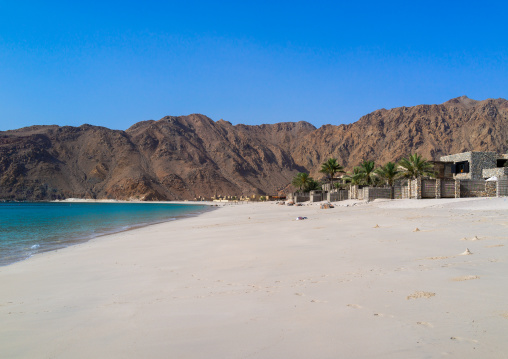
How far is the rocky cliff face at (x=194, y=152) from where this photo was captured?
124m

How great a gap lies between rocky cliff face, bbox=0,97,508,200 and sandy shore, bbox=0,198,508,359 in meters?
117

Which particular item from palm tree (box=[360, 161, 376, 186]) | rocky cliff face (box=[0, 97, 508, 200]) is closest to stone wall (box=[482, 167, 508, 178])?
palm tree (box=[360, 161, 376, 186])

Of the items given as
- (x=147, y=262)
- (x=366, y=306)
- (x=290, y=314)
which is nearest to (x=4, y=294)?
(x=147, y=262)

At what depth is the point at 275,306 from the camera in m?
4.70

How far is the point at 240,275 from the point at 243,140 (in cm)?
17286

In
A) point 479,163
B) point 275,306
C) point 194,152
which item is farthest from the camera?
point 194,152

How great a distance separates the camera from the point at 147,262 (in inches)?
358

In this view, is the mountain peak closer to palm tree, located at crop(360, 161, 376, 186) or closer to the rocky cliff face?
the rocky cliff face

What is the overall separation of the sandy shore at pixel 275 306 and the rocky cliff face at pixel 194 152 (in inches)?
4620

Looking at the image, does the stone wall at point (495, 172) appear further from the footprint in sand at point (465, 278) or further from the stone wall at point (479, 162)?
the footprint in sand at point (465, 278)

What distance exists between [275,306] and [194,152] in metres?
155

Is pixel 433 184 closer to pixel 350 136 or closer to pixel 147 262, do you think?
pixel 147 262

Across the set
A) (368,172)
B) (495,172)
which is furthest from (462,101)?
(368,172)

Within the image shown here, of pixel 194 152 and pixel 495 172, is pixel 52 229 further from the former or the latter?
A: pixel 194 152
